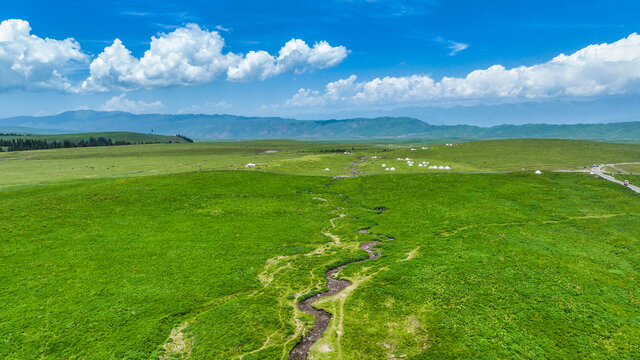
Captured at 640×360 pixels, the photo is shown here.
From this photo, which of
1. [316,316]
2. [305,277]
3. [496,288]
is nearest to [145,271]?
[305,277]

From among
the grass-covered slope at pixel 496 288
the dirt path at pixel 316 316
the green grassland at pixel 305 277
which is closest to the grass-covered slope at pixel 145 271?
the green grassland at pixel 305 277

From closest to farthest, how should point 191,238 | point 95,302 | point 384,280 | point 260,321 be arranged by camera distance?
point 260,321 < point 95,302 < point 384,280 < point 191,238

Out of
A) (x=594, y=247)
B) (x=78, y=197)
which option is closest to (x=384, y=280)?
(x=594, y=247)

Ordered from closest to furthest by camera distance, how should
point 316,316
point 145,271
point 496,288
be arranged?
point 316,316 → point 496,288 → point 145,271

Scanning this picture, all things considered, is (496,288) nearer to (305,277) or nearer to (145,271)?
(305,277)

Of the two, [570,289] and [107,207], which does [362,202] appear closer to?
[570,289]

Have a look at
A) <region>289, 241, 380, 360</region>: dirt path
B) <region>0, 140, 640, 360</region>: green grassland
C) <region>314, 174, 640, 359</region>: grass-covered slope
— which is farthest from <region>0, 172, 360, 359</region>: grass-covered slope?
<region>314, 174, 640, 359</region>: grass-covered slope

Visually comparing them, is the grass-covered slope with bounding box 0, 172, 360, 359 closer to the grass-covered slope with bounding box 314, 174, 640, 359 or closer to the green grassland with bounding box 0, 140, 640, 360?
the green grassland with bounding box 0, 140, 640, 360

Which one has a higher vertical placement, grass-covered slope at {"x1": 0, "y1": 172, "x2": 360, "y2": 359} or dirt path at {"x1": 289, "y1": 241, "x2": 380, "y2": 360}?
grass-covered slope at {"x1": 0, "y1": 172, "x2": 360, "y2": 359}

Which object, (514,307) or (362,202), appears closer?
(514,307)
